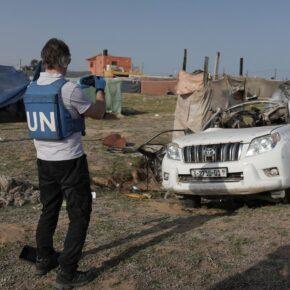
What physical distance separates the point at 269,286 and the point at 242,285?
0.19 metres

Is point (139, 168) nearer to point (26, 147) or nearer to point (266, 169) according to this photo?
point (26, 147)

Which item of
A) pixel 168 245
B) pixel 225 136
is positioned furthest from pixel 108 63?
pixel 168 245

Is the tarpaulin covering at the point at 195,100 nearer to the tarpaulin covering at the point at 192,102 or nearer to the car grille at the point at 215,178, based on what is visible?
the tarpaulin covering at the point at 192,102

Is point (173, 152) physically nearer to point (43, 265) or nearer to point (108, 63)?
point (43, 265)

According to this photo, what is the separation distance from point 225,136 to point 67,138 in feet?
9.69

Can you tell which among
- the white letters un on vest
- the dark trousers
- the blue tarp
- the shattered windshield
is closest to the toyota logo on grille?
the shattered windshield

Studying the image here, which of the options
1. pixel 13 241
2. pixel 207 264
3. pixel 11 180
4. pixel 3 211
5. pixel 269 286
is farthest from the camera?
pixel 11 180

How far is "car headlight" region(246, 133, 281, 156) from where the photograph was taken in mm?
6113

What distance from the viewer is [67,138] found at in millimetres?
3938

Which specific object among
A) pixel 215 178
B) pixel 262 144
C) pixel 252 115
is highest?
pixel 252 115

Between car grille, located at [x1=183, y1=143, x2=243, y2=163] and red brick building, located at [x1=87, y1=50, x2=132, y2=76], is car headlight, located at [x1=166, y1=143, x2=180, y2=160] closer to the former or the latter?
car grille, located at [x1=183, y1=143, x2=243, y2=163]

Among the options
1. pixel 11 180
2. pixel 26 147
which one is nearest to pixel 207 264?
pixel 11 180

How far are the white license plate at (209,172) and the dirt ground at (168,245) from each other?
0.47m

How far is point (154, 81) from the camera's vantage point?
3666 centimetres
